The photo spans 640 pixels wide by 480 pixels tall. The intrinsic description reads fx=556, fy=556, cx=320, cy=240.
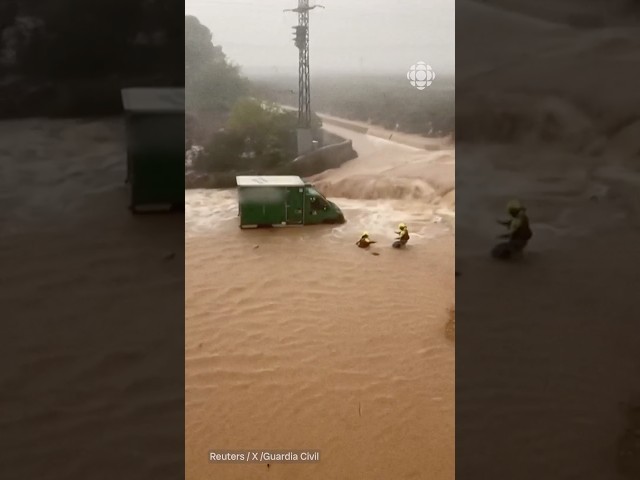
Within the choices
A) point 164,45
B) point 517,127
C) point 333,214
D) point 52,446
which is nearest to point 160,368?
point 52,446

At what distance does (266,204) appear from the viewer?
1.55 m

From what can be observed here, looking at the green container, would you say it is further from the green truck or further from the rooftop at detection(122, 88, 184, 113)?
the green truck

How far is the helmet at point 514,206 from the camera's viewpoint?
159cm

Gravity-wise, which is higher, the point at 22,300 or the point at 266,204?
the point at 266,204

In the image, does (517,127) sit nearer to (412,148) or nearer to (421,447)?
(412,148)

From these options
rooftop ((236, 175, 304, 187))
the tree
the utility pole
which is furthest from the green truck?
the tree

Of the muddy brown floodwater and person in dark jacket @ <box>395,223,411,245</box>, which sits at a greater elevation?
person in dark jacket @ <box>395,223,411,245</box>

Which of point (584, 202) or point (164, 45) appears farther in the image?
point (584, 202)

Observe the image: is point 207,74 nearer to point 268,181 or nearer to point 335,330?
point 268,181

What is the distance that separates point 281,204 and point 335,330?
1.26 ft

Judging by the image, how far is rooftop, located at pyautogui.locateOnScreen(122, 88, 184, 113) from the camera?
Result: 1517 mm

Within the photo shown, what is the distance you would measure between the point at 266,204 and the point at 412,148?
1.43ft

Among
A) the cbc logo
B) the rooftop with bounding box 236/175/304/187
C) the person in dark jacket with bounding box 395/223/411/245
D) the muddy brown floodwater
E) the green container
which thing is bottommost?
the muddy brown floodwater

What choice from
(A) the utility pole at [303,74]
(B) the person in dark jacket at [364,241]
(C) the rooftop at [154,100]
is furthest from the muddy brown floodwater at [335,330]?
(C) the rooftop at [154,100]
